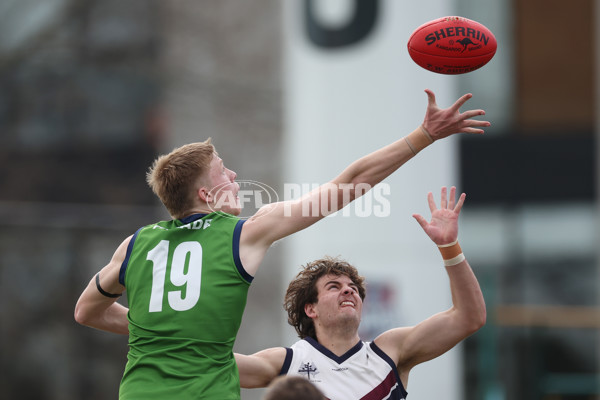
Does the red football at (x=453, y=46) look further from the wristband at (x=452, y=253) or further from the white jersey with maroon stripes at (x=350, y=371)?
the white jersey with maroon stripes at (x=350, y=371)

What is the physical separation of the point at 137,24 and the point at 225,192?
14.1 metres

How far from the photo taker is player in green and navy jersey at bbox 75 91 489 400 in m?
4.93

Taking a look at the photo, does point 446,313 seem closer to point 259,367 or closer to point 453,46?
point 259,367

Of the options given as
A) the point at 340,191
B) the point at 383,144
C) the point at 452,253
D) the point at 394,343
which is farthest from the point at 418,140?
the point at 383,144

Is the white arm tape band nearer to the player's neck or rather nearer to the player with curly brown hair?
the player with curly brown hair

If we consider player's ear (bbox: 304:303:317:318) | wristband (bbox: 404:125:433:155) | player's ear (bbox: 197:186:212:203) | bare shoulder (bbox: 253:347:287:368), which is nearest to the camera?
wristband (bbox: 404:125:433:155)

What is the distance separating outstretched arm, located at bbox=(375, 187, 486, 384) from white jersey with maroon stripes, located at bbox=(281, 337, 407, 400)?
0.37 ft

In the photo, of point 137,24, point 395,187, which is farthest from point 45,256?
point 395,187

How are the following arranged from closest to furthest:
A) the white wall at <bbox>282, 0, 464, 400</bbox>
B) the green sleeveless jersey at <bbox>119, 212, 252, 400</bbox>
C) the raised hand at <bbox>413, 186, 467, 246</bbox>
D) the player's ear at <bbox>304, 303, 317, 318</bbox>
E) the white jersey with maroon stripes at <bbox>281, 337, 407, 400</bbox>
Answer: the green sleeveless jersey at <bbox>119, 212, 252, 400</bbox> → the raised hand at <bbox>413, 186, 467, 246</bbox> → the white jersey with maroon stripes at <bbox>281, 337, 407, 400</bbox> → the player's ear at <bbox>304, 303, 317, 318</bbox> → the white wall at <bbox>282, 0, 464, 400</bbox>

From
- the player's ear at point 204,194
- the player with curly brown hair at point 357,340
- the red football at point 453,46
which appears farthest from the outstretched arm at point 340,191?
the red football at point 453,46

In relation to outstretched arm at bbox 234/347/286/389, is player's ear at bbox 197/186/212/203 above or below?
above

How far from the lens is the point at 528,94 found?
65.8 feet

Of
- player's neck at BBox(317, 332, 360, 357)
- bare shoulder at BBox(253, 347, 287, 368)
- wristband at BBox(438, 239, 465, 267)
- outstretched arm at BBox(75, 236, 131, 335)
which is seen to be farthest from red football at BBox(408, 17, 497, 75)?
outstretched arm at BBox(75, 236, 131, 335)

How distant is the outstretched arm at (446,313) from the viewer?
5.48 meters
